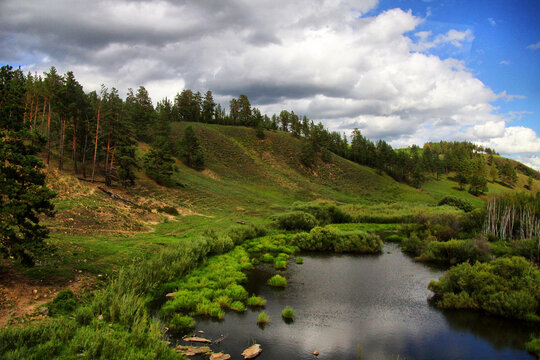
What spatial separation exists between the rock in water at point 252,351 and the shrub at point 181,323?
15.3 ft

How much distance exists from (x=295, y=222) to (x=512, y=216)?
3431cm

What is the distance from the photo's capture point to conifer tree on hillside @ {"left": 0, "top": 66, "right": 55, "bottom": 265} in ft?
60.1

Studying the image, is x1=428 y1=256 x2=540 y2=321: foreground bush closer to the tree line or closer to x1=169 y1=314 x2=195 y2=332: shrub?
x1=169 y1=314 x2=195 y2=332: shrub

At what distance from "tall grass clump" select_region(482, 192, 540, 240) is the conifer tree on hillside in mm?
55450

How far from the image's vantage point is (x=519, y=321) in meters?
22.8

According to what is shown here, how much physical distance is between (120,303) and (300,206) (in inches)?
2062

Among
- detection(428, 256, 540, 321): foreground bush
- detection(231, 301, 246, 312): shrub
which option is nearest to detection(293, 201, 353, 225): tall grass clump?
detection(428, 256, 540, 321): foreground bush

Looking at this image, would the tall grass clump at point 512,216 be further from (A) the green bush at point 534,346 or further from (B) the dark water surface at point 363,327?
(A) the green bush at point 534,346

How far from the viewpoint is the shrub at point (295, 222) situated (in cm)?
5850

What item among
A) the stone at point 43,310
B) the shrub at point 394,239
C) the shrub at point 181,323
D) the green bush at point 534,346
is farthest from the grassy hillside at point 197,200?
the green bush at point 534,346

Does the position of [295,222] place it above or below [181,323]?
above

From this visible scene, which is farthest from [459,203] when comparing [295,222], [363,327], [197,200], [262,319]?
[262,319]

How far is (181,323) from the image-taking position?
66.8 feet

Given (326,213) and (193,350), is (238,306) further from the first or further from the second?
(326,213)
